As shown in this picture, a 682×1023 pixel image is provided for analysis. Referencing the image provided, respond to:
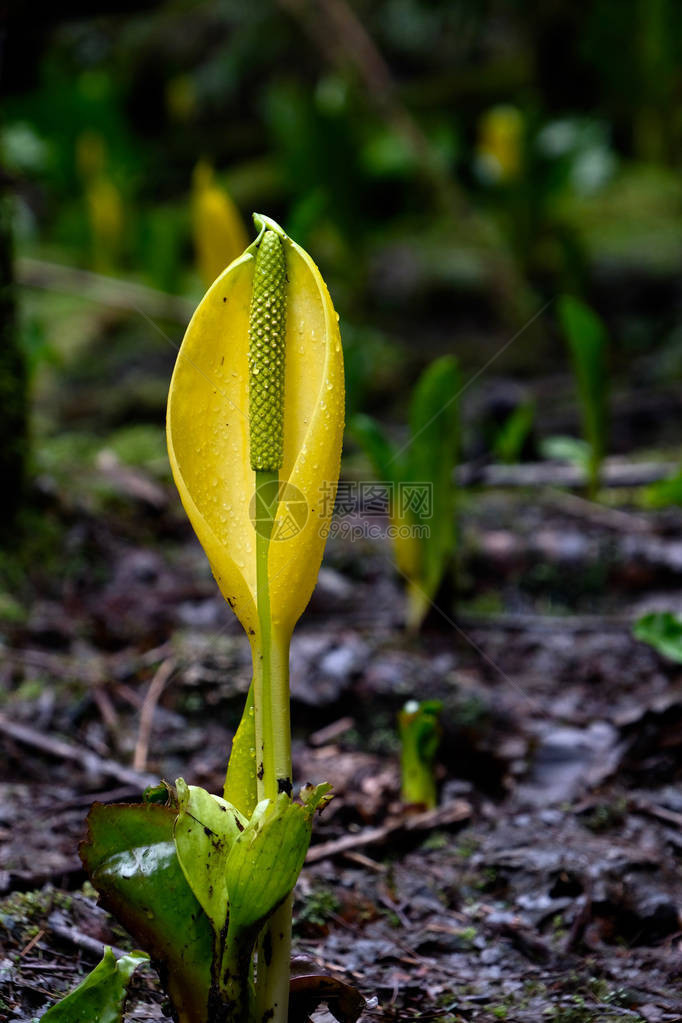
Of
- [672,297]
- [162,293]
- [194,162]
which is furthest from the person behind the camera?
[194,162]

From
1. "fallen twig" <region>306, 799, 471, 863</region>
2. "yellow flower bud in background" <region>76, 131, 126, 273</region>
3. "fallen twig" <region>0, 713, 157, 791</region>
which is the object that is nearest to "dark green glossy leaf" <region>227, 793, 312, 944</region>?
"fallen twig" <region>306, 799, 471, 863</region>

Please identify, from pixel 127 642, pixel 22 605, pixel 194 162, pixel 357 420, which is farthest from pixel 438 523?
pixel 194 162

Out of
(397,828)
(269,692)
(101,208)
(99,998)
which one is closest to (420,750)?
(397,828)

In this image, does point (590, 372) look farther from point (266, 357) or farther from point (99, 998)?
point (99, 998)

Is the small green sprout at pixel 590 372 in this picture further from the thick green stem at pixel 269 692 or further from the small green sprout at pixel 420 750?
the thick green stem at pixel 269 692

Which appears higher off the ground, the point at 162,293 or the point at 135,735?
the point at 162,293

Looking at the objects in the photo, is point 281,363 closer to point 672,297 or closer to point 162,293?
point 162,293
